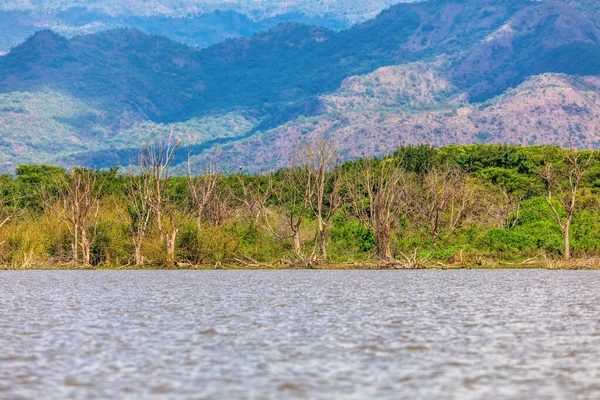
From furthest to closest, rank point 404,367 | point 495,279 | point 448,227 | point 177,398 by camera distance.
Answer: point 448,227, point 495,279, point 404,367, point 177,398

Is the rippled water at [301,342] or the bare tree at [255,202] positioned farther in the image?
the bare tree at [255,202]

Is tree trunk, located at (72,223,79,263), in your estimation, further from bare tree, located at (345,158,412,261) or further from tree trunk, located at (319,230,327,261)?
bare tree, located at (345,158,412,261)

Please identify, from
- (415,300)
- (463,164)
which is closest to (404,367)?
(415,300)

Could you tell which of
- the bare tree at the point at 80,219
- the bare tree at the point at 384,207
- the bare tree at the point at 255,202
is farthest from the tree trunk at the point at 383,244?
the bare tree at the point at 80,219

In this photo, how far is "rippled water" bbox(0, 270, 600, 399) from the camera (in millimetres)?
12969

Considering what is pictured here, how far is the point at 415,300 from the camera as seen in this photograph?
1108 inches

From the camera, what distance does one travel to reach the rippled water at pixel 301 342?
13.0 m

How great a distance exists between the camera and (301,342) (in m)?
17.7

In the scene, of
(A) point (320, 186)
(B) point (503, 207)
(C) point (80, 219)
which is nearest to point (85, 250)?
(C) point (80, 219)

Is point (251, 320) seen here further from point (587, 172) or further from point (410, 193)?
point (587, 172)

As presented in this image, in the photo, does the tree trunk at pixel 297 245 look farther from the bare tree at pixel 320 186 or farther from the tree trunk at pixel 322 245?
the tree trunk at pixel 322 245

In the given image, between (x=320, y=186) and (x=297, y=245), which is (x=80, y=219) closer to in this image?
(x=297, y=245)

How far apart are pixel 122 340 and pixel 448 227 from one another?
42.7m

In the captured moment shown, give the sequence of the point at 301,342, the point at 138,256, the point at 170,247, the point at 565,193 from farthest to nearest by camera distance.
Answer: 1. the point at 565,193
2. the point at 138,256
3. the point at 170,247
4. the point at 301,342
